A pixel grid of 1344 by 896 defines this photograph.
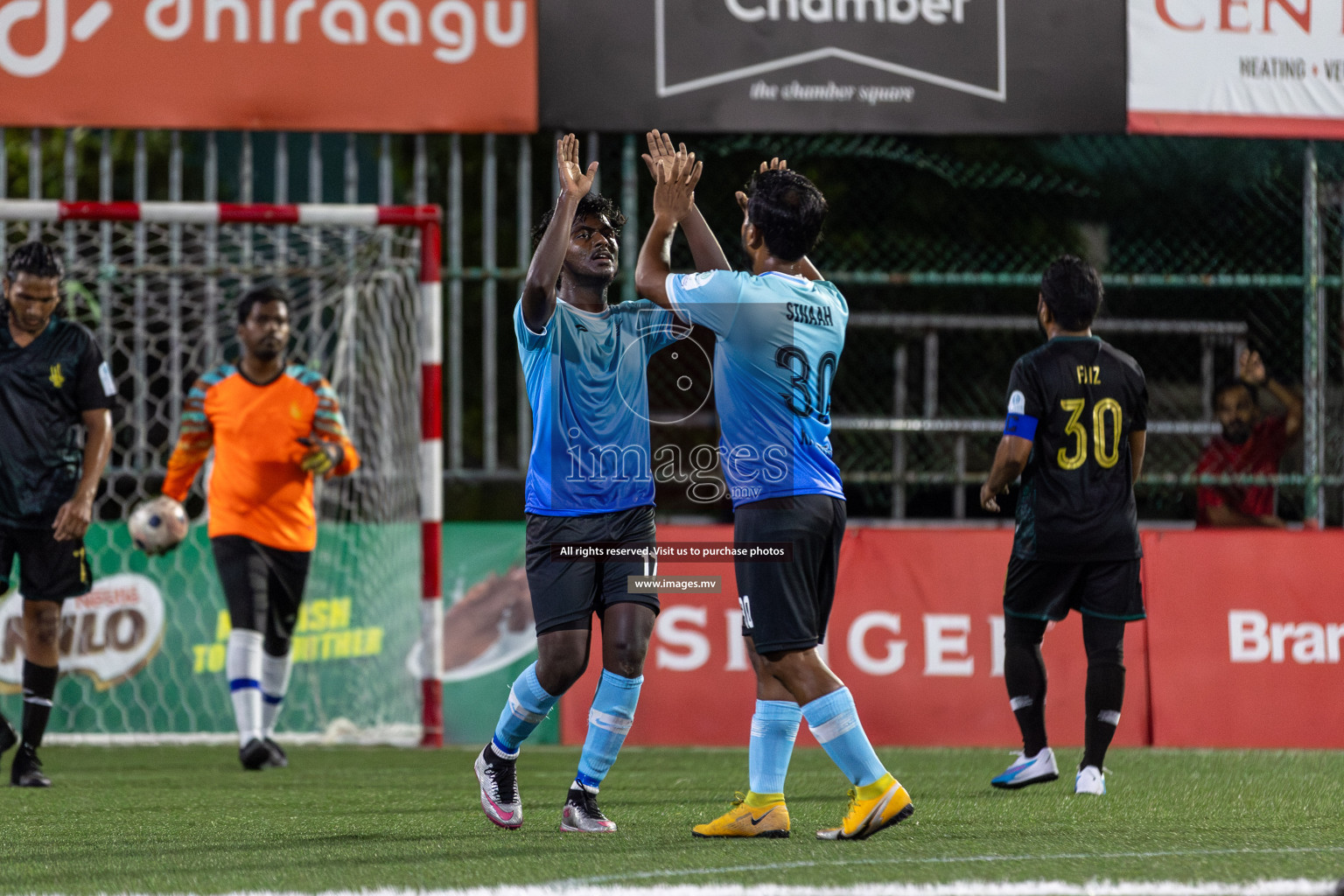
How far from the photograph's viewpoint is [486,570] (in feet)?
27.8

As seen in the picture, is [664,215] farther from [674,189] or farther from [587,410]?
[587,410]

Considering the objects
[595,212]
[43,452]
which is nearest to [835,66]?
[595,212]

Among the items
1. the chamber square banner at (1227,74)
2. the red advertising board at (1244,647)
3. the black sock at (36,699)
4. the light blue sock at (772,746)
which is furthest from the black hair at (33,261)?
the chamber square banner at (1227,74)

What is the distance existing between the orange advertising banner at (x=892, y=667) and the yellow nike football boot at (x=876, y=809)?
12.2 ft

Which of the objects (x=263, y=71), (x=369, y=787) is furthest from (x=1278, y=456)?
(x=263, y=71)

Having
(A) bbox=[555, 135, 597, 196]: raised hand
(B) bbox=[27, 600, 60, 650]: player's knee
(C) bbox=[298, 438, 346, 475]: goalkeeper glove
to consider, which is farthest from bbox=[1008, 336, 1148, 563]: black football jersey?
(B) bbox=[27, 600, 60, 650]: player's knee

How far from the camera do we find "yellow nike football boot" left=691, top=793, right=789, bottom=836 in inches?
183

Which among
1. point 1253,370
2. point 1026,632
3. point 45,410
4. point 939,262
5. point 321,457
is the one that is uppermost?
point 939,262

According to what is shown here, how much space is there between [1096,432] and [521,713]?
240 cm

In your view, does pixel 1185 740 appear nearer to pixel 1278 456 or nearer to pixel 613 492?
pixel 1278 456

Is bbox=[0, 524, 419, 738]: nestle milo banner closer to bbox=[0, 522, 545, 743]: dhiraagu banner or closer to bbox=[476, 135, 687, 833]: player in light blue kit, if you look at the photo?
bbox=[0, 522, 545, 743]: dhiraagu banner

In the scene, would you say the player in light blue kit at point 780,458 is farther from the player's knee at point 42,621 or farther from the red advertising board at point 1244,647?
the red advertising board at point 1244,647

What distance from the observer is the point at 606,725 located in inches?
194

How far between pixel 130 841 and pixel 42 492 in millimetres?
2302
